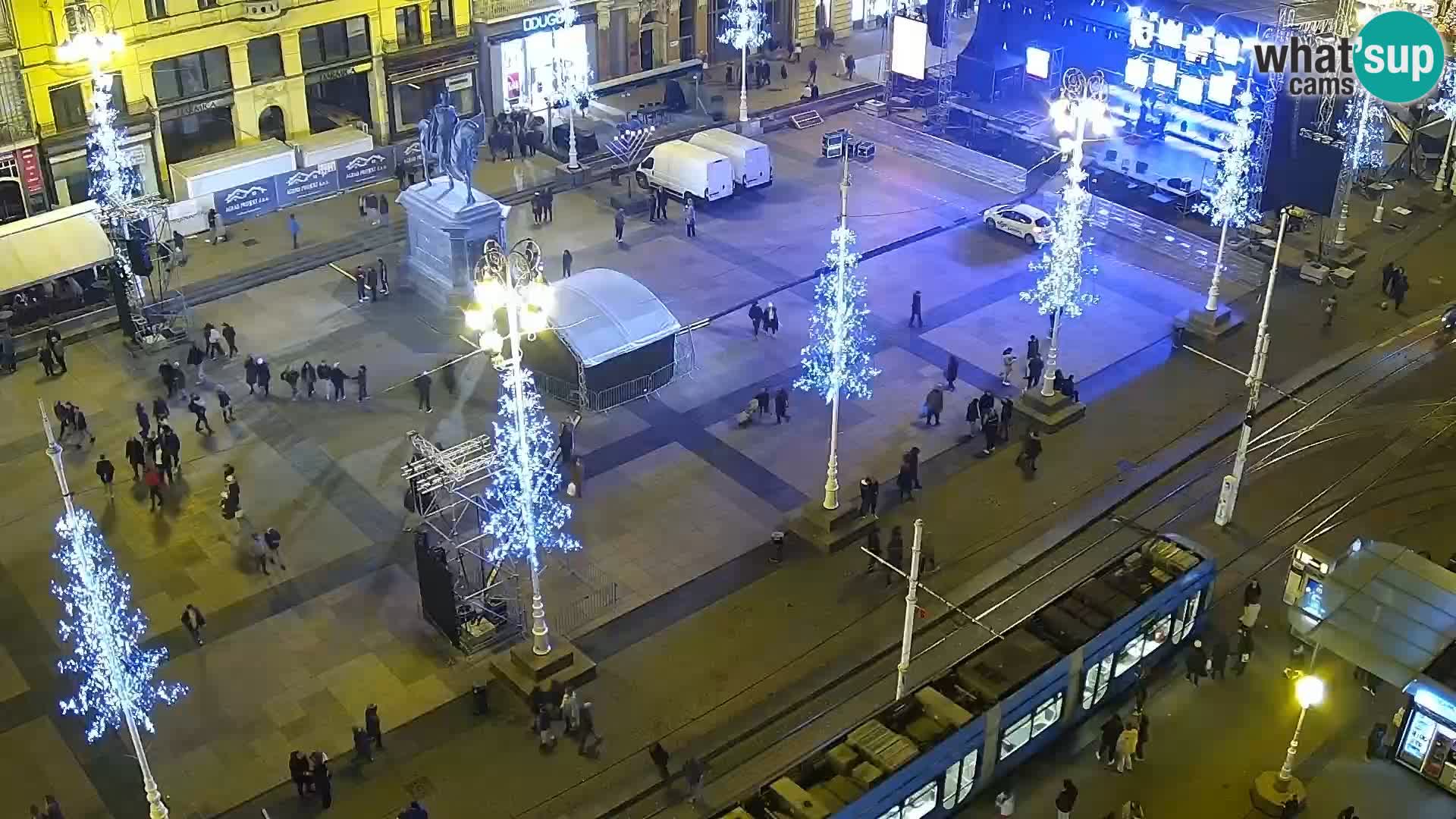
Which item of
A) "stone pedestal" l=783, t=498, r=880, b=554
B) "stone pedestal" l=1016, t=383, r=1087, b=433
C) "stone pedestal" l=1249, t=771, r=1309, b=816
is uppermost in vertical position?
"stone pedestal" l=1016, t=383, r=1087, b=433

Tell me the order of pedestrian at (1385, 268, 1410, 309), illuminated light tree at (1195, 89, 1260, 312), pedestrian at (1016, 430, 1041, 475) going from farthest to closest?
pedestrian at (1385, 268, 1410, 309), illuminated light tree at (1195, 89, 1260, 312), pedestrian at (1016, 430, 1041, 475)

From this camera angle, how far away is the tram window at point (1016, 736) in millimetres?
28812

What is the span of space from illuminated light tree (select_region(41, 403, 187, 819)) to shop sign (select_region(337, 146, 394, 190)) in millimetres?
21658

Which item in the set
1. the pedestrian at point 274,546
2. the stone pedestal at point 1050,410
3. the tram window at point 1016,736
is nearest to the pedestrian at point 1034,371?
the stone pedestal at point 1050,410

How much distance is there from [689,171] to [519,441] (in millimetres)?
26362

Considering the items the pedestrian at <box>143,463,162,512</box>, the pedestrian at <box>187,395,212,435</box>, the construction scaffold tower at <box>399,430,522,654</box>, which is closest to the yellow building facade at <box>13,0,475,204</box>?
the pedestrian at <box>187,395,212,435</box>

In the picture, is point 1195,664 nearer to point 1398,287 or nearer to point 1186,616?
point 1186,616

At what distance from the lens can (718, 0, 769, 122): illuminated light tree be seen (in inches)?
2440

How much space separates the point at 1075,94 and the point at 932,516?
38.1ft

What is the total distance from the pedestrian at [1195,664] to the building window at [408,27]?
1551 inches

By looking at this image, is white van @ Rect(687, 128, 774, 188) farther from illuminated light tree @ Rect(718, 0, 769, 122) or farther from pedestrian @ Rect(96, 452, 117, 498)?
pedestrian @ Rect(96, 452, 117, 498)

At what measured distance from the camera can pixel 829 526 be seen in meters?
36.8

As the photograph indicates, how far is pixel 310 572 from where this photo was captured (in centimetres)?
3566

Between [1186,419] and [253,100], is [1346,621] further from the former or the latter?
[253,100]
